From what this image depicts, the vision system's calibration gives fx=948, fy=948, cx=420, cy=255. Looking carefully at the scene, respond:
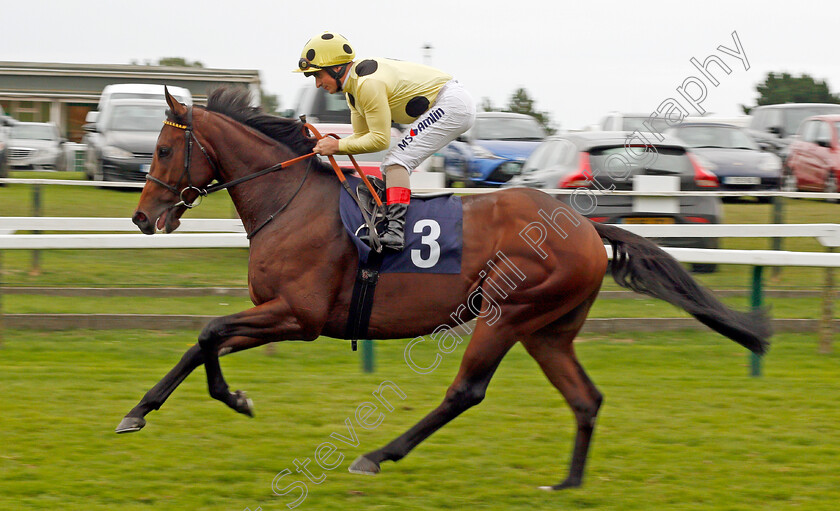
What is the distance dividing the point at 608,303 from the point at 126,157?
823 centimetres

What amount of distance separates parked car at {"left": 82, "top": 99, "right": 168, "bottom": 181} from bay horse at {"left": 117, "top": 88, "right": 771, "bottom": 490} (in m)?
9.24

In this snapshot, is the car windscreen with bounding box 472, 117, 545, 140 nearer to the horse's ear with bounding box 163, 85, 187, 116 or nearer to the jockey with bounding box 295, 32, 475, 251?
the jockey with bounding box 295, 32, 475, 251

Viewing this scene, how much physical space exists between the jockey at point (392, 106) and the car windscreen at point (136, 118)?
10.6 meters

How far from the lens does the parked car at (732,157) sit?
1423 cm

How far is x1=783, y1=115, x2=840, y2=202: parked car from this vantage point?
14078 millimetres

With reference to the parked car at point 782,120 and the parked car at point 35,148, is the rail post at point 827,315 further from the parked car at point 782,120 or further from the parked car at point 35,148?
the parked car at point 35,148

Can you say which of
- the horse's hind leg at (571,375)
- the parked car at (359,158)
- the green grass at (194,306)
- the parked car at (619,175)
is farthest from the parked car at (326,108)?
the horse's hind leg at (571,375)

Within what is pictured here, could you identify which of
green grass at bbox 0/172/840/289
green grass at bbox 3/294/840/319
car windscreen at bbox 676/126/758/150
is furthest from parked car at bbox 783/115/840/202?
green grass at bbox 3/294/840/319

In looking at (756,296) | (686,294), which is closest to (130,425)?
(686,294)

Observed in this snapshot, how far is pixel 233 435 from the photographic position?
16.4ft

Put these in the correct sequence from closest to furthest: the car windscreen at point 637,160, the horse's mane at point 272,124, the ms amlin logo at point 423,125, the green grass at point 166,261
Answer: the ms amlin logo at point 423,125
the horse's mane at point 272,124
the green grass at point 166,261
the car windscreen at point 637,160

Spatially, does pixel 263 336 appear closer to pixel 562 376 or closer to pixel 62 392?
pixel 562 376

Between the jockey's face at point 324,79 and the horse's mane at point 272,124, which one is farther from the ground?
the jockey's face at point 324,79

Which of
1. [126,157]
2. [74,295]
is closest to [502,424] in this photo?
[74,295]
